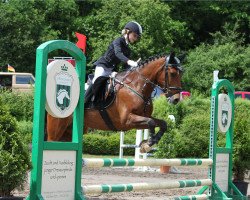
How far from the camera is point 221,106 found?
352 inches

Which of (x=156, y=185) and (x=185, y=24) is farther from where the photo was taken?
(x=185, y=24)

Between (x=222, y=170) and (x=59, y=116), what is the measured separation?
13.2 feet

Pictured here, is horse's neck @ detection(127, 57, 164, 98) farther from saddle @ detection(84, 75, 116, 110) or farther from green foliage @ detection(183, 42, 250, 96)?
green foliage @ detection(183, 42, 250, 96)

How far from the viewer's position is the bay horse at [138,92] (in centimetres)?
874

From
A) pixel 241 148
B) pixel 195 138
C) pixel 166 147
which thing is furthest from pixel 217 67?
pixel 241 148

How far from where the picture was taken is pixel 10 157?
5344mm

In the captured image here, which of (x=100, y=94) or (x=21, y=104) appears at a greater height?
(x=21, y=104)

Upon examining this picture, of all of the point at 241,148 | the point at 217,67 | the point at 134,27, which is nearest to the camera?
the point at 134,27

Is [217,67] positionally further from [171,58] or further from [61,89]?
[61,89]

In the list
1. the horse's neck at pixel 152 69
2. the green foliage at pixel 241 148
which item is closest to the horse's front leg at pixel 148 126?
the horse's neck at pixel 152 69

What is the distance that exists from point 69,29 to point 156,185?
35721 millimetres

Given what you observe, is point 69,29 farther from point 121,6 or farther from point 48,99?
point 48,99

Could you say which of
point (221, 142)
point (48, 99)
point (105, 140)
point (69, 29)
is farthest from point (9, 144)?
point (69, 29)

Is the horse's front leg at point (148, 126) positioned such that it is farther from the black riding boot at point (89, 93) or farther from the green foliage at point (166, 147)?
the green foliage at point (166, 147)
